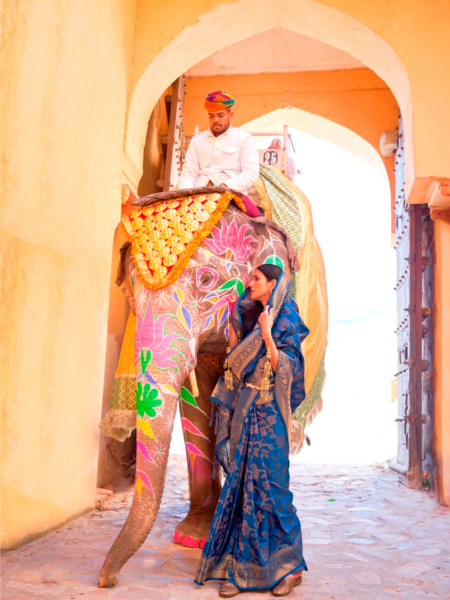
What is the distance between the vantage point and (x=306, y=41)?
720 cm

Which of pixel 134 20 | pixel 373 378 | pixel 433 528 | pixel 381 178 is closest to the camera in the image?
pixel 433 528

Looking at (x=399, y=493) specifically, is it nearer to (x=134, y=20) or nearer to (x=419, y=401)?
(x=419, y=401)

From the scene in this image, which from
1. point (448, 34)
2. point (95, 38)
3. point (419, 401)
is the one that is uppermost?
point (448, 34)

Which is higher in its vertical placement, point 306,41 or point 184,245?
point 306,41

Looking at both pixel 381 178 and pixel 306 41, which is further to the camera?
pixel 381 178

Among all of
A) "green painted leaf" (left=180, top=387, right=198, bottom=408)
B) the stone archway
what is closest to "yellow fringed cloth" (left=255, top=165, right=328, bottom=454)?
"green painted leaf" (left=180, top=387, right=198, bottom=408)

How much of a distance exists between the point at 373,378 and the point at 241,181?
18.0 m

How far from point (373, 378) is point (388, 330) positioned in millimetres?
6156

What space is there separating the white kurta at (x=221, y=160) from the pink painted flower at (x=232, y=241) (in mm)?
521

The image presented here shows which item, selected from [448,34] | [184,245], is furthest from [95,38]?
[448,34]

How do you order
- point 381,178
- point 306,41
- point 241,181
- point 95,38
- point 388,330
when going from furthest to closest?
point 388,330 → point 381,178 → point 306,41 → point 95,38 → point 241,181

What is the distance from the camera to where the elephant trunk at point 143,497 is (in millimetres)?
2375

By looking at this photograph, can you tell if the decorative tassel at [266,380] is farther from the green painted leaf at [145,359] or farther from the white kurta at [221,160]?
the white kurta at [221,160]

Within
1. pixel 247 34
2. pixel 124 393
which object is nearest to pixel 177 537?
pixel 124 393
